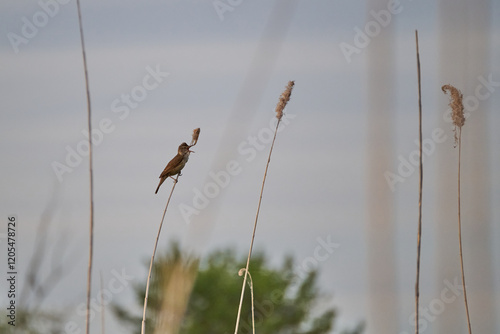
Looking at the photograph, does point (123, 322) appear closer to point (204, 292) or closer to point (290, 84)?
point (204, 292)

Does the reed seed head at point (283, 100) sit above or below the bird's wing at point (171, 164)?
above

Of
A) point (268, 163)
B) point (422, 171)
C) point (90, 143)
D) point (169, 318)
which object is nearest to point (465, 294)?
point (422, 171)

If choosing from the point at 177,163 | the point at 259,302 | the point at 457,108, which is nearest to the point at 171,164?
the point at 177,163

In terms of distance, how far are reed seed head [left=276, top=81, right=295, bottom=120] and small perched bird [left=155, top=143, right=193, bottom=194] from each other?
3.51 ft

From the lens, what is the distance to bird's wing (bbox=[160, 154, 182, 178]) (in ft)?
17.9

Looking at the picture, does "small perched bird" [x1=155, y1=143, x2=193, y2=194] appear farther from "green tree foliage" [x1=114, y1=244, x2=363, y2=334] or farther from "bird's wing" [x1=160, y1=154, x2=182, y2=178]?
"green tree foliage" [x1=114, y1=244, x2=363, y2=334]

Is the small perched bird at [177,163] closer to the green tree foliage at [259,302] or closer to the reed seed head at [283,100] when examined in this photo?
the reed seed head at [283,100]

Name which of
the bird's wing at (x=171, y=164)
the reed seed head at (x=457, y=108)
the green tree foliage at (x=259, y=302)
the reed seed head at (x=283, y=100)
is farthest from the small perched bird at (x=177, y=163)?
the green tree foliage at (x=259, y=302)

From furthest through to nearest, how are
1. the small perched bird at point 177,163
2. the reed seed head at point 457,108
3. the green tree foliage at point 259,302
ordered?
the green tree foliage at point 259,302
the small perched bird at point 177,163
the reed seed head at point 457,108

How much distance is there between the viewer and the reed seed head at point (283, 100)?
4.42m

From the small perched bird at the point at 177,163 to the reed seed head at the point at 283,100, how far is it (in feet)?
3.51

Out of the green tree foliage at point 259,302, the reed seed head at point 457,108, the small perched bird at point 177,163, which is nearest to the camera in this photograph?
the reed seed head at point 457,108

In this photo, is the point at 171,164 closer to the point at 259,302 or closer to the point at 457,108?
the point at 457,108

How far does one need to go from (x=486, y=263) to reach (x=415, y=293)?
26.9 inches
